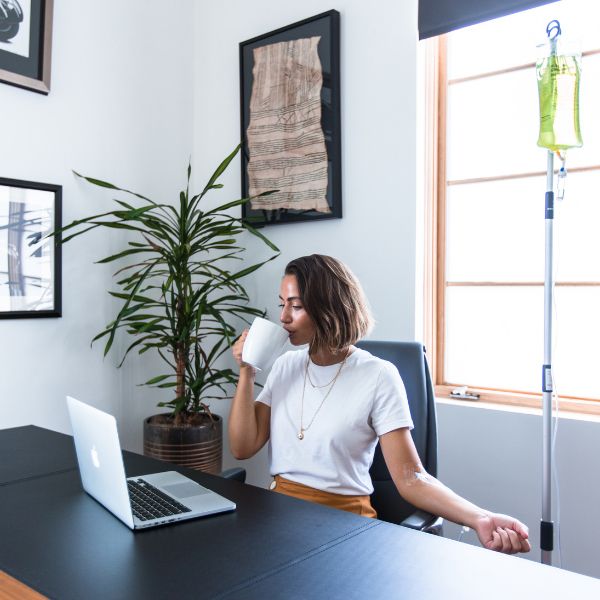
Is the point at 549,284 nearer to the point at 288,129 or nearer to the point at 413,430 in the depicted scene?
the point at 413,430

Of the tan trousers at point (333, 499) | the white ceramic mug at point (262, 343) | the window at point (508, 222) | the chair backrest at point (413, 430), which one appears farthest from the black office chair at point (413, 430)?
the window at point (508, 222)

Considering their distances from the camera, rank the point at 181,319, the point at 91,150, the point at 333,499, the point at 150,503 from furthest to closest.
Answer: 1. the point at 91,150
2. the point at 181,319
3. the point at 333,499
4. the point at 150,503

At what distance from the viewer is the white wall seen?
7.98ft

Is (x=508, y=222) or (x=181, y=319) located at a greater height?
(x=508, y=222)

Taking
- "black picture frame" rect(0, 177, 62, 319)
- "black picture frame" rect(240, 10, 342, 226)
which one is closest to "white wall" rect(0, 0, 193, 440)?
"black picture frame" rect(0, 177, 62, 319)

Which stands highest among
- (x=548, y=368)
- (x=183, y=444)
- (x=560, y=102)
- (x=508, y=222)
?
(x=560, y=102)

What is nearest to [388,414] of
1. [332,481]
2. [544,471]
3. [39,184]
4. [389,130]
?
[332,481]

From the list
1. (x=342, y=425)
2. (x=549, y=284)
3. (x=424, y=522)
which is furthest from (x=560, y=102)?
(x=424, y=522)

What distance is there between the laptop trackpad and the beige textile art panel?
1539 mm

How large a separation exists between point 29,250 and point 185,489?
1549 mm

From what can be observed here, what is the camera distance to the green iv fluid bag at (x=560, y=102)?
1.84m

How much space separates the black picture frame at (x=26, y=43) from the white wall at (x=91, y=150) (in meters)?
0.05

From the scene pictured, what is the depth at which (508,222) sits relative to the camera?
2338mm

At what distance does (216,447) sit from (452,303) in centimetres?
112
